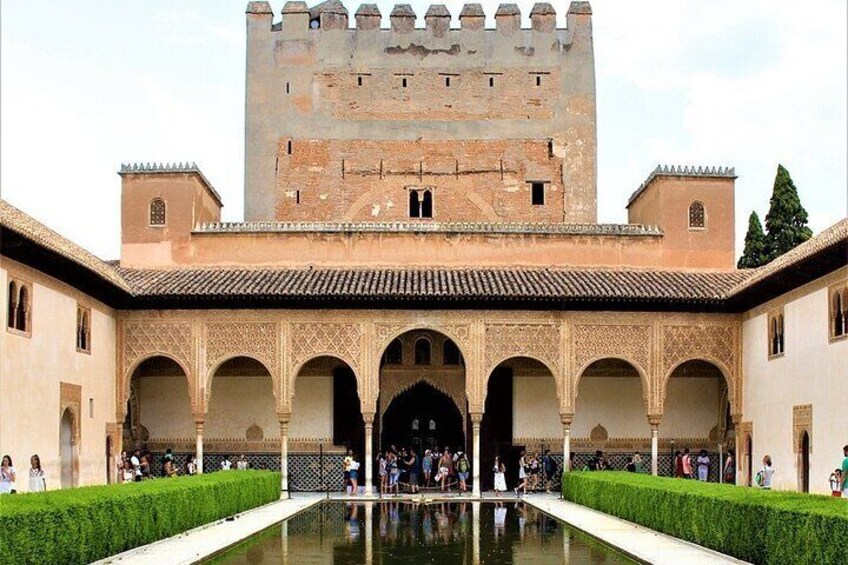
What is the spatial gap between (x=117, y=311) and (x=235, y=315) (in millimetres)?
2469

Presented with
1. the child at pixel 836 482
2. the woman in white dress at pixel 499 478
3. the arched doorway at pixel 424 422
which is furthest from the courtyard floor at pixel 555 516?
the arched doorway at pixel 424 422

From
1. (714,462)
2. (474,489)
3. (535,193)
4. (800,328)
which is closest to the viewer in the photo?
(800,328)

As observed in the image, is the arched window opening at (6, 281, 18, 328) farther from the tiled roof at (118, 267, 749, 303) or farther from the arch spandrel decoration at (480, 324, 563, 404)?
the arch spandrel decoration at (480, 324, 563, 404)

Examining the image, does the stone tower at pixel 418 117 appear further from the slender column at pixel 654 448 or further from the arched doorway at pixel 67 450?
the arched doorway at pixel 67 450

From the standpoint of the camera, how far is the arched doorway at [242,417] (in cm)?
2756

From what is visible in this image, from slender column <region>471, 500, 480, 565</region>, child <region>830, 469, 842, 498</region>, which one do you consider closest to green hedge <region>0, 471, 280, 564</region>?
slender column <region>471, 500, 480, 565</region>

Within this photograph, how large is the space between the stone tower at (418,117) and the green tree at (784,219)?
698 centimetres

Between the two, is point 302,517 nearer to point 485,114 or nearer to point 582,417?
point 582,417

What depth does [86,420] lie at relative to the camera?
23.2m

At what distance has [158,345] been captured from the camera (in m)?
25.9

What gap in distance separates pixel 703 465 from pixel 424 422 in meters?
6.28

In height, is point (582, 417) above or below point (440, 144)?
below

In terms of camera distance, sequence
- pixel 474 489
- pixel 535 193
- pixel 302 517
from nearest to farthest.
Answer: pixel 302 517, pixel 474 489, pixel 535 193

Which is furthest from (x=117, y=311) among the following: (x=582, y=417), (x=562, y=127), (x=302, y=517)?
(x=562, y=127)
